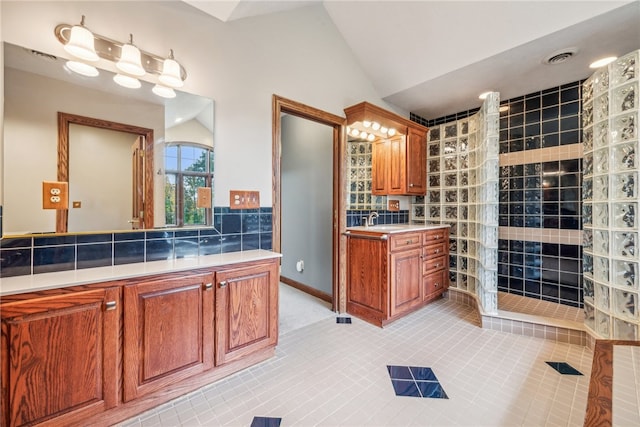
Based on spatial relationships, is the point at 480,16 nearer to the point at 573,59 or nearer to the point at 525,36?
the point at 525,36

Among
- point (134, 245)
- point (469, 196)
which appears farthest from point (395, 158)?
point (134, 245)

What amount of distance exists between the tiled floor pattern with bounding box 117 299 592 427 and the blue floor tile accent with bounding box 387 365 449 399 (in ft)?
0.13

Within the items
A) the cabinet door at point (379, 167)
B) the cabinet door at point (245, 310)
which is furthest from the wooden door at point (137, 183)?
the cabinet door at point (379, 167)

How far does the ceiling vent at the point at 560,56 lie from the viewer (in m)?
2.03

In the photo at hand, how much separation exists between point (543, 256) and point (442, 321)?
4.74 feet

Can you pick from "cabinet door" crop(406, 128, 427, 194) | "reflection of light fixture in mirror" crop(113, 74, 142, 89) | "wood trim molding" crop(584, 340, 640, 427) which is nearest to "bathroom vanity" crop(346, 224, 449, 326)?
"cabinet door" crop(406, 128, 427, 194)

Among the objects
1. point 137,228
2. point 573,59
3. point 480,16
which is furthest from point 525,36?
point 137,228

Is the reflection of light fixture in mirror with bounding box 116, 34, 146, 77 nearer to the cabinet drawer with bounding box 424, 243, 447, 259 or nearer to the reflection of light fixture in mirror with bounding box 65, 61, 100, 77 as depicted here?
the reflection of light fixture in mirror with bounding box 65, 61, 100, 77

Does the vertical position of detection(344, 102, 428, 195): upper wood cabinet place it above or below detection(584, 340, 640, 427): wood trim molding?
above

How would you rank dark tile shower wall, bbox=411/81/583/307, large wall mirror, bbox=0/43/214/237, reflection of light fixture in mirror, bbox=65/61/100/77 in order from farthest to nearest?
1. dark tile shower wall, bbox=411/81/583/307
2. reflection of light fixture in mirror, bbox=65/61/100/77
3. large wall mirror, bbox=0/43/214/237

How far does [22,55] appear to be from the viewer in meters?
1.24

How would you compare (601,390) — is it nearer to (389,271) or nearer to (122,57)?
(389,271)

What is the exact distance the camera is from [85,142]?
1391 mm

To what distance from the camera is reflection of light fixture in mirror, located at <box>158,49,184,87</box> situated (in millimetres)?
1564
